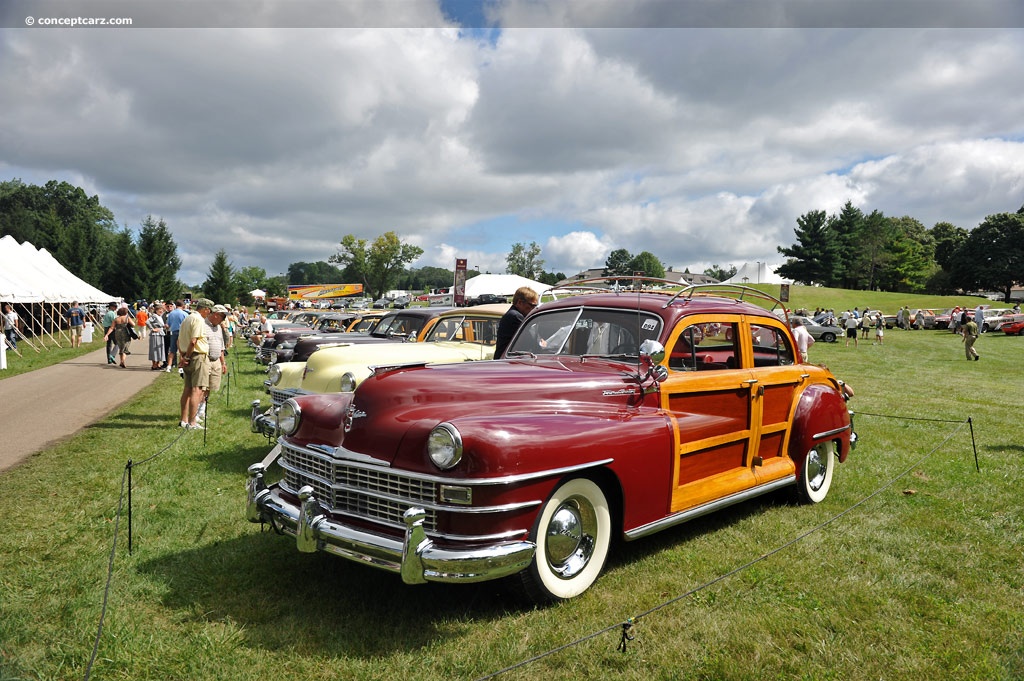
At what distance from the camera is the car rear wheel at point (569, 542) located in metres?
3.81

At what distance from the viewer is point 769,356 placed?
617 centimetres

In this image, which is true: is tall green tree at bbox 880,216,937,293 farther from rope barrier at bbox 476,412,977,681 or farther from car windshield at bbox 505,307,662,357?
car windshield at bbox 505,307,662,357

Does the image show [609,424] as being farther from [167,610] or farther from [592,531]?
[167,610]

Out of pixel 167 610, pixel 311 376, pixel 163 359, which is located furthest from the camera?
pixel 163 359

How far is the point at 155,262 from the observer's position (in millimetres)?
54188

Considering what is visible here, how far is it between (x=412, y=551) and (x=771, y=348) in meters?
4.22

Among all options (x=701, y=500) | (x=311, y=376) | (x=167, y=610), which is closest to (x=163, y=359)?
(x=311, y=376)

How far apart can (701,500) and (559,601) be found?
1.43 meters

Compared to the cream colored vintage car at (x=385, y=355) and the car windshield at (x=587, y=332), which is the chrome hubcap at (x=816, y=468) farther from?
the cream colored vintage car at (x=385, y=355)

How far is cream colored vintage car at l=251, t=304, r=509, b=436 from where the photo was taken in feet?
26.3

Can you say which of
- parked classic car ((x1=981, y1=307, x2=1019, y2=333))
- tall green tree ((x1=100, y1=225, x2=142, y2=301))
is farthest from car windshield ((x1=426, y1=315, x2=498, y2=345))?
tall green tree ((x1=100, y1=225, x2=142, y2=301))

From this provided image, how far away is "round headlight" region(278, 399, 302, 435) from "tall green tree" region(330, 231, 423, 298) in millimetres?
94020

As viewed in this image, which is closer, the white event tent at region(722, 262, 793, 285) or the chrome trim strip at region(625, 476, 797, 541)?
the chrome trim strip at region(625, 476, 797, 541)

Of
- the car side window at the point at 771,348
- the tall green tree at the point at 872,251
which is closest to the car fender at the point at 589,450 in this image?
the car side window at the point at 771,348
